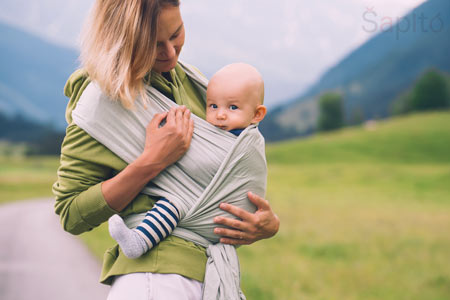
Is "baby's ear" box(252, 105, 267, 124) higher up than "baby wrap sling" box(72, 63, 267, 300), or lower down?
higher up

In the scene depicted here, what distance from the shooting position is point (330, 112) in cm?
6644

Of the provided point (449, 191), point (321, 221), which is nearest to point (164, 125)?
point (321, 221)

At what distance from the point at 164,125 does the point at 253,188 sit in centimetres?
47

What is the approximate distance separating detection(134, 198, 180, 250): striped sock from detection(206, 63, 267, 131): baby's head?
0.44m

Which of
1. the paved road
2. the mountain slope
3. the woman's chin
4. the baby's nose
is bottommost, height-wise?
the mountain slope

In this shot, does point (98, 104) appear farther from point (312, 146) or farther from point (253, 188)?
point (312, 146)

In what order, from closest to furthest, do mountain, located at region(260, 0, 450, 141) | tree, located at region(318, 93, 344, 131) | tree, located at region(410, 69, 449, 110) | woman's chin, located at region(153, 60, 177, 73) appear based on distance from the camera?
1. woman's chin, located at region(153, 60, 177, 73)
2. tree, located at region(410, 69, 449, 110)
3. tree, located at region(318, 93, 344, 131)
4. mountain, located at region(260, 0, 450, 141)

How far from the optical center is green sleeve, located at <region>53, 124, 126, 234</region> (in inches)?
75.1

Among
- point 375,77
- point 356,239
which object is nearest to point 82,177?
point 356,239

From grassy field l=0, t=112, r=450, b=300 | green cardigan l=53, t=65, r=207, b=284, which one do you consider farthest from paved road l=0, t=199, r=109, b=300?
green cardigan l=53, t=65, r=207, b=284

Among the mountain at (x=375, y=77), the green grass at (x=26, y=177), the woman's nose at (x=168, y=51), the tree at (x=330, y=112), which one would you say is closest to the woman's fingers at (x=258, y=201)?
the woman's nose at (x=168, y=51)

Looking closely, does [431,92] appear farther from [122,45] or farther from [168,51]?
[122,45]

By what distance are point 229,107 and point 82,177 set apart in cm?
68

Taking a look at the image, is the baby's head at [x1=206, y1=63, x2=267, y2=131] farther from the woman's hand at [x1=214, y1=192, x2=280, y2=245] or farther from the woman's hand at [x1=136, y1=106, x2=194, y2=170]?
the woman's hand at [x1=214, y1=192, x2=280, y2=245]
